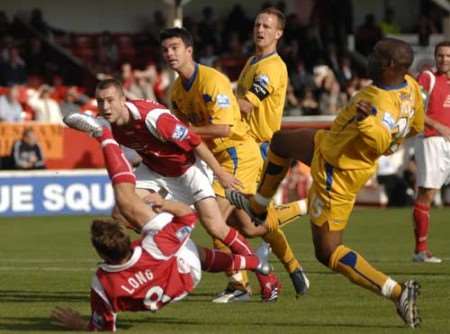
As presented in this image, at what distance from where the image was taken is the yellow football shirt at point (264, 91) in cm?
1305

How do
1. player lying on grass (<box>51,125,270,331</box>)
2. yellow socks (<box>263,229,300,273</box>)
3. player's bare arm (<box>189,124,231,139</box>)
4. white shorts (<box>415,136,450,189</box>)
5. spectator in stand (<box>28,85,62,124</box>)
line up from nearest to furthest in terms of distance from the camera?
player lying on grass (<box>51,125,270,331</box>)
player's bare arm (<box>189,124,231,139</box>)
yellow socks (<box>263,229,300,273</box>)
white shorts (<box>415,136,450,189</box>)
spectator in stand (<box>28,85,62,124</box>)

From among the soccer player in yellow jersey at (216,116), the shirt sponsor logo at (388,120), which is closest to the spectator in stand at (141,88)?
the soccer player in yellow jersey at (216,116)

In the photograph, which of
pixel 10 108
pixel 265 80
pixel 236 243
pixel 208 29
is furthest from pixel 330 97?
pixel 236 243

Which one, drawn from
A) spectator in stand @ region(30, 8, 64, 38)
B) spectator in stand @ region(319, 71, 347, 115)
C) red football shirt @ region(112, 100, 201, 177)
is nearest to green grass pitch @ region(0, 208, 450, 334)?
red football shirt @ region(112, 100, 201, 177)

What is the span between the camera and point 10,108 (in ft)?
94.1

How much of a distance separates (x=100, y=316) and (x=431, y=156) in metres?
6.94

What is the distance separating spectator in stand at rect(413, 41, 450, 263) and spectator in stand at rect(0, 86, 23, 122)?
45.6 ft

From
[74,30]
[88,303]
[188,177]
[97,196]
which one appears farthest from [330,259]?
[74,30]

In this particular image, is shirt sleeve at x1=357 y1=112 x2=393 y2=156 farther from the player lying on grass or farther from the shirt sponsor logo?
the player lying on grass

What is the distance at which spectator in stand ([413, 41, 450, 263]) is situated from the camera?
51.7 feet

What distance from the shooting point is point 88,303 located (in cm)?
1212

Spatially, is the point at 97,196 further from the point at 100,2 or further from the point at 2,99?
the point at 100,2

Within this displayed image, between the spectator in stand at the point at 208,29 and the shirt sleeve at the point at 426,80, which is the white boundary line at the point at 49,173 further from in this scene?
the shirt sleeve at the point at 426,80

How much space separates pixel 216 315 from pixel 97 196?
14863 mm
